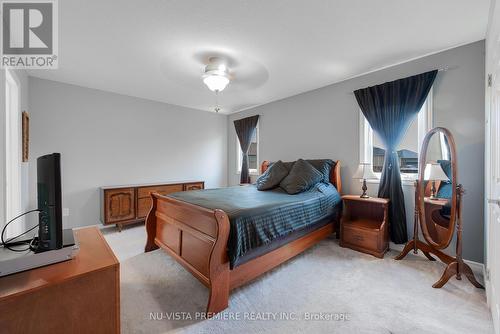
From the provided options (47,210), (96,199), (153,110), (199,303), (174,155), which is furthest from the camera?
(174,155)

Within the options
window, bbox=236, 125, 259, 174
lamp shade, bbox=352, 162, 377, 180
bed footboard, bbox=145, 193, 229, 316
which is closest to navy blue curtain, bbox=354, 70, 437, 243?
lamp shade, bbox=352, 162, 377, 180

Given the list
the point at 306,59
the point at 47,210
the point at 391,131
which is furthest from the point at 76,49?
the point at 391,131

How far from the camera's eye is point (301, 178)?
10.1ft

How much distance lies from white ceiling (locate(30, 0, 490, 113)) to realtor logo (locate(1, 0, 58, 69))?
91 millimetres

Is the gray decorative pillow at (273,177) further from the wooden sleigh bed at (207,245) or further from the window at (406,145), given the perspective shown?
the window at (406,145)

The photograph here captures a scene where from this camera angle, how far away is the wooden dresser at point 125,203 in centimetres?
345

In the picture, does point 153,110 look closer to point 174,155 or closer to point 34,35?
point 174,155

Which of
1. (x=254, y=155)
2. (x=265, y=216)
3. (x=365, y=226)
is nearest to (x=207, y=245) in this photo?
(x=265, y=216)

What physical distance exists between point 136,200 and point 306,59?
3.40 meters

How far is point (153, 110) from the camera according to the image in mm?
4328

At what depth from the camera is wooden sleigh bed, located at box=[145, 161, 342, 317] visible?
1.67m

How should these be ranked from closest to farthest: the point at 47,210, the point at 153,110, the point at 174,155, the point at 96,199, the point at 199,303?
the point at 47,210 < the point at 199,303 < the point at 96,199 < the point at 153,110 < the point at 174,155

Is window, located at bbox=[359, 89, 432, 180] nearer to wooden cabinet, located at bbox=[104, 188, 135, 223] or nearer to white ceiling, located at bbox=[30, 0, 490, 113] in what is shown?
white ceiling, located at bbox=[30, 0, 490, 113]

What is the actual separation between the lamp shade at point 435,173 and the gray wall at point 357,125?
262mm
